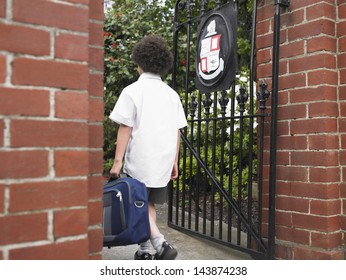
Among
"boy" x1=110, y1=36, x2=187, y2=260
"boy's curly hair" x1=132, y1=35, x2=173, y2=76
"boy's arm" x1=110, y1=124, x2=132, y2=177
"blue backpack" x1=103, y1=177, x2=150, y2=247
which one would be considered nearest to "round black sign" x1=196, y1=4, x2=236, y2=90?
"boy's curly hair" x1=132, y1=35, x2=173, y2=76

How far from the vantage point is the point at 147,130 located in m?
2.71

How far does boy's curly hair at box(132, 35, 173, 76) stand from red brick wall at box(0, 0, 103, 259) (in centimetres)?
152

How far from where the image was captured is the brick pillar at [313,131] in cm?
254

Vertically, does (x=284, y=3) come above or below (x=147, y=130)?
above

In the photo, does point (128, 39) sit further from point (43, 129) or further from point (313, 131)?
point (43, 129)

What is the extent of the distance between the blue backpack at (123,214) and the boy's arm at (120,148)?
22cm

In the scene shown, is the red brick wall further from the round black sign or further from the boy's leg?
the round black sign

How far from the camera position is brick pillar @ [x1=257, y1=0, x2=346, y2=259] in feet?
8.32

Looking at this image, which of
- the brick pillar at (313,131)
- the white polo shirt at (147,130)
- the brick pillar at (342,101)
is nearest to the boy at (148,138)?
the white polo shirt at (147,130)

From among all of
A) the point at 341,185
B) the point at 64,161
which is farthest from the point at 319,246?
the point at 64,161

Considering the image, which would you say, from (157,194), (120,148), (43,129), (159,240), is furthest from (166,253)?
(43,129)

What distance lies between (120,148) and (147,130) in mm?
213

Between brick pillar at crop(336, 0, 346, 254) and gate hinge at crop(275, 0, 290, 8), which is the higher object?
gate hinge at crop(275, 0, 290, 8)

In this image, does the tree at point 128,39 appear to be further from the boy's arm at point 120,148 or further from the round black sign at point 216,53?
the boy's arm at point 120,148
